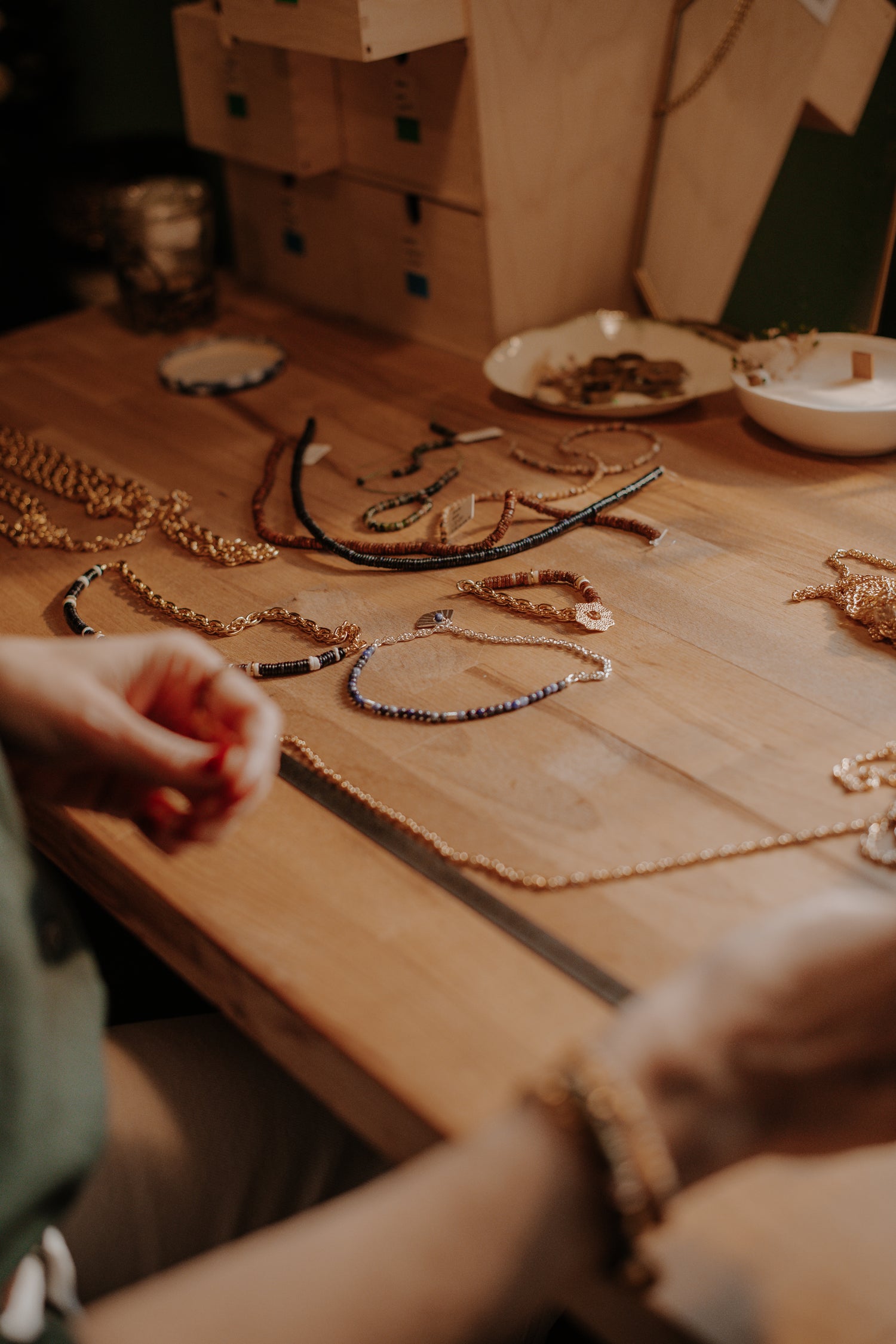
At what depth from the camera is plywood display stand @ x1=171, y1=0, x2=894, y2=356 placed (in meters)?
1.27

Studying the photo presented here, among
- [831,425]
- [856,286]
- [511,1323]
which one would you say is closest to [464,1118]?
[511,1323]

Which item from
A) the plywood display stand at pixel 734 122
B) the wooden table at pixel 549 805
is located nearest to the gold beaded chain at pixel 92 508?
the wooden table at pixel 549 805

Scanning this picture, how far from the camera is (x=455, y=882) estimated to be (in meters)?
0.70

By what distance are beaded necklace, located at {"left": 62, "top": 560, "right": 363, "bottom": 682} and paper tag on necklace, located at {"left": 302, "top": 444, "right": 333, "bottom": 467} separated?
288mm

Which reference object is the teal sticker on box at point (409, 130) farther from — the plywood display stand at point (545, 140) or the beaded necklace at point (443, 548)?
the beaded necklace at point (443, 548)

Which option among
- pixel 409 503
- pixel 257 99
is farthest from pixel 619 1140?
pixel 257 99

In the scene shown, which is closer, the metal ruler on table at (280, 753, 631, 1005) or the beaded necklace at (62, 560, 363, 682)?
the metal ruler on table at (280, 753, 631, 1005)

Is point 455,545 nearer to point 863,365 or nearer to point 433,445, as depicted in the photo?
point 433,445

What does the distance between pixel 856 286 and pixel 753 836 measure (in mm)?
927

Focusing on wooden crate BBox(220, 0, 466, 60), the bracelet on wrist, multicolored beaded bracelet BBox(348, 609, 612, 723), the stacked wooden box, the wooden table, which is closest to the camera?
the bracelet on wrist

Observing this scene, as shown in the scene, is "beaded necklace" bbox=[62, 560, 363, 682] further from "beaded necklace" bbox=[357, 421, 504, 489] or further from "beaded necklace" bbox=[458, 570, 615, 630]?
"beaded necklace" bbox=[357, 421, 504, 489]

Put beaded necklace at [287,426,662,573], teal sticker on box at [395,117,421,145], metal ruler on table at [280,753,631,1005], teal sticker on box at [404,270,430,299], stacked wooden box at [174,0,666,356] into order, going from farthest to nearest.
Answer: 1. teal sticker on box at [404,270,430,299]
2. teal sticker on box at [395,117,421,145]
3. stacked wooden box at [174,0,666,356]
4. beaded necklace at [287,426,662,573]
5. metal ruler on table at [280,753,631,1005]

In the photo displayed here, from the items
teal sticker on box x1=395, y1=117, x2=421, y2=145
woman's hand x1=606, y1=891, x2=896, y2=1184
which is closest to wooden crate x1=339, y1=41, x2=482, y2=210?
teal sticker on box x1=395, y1=117, x2=421, y2=145

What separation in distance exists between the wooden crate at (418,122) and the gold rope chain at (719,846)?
0.94m
